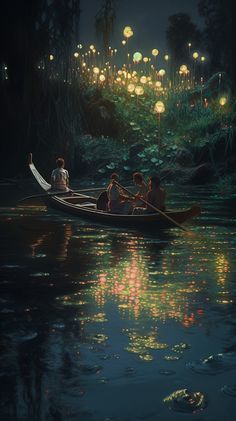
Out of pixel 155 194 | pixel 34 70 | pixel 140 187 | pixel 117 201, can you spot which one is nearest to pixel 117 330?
pixel 155 194

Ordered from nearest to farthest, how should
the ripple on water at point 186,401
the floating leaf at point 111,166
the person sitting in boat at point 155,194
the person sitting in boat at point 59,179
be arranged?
the ripple on water at point 186,401
the person sitting in boat at point 155,194
the person sitting in boat at point 59,179
the floating leaf at point 111,166

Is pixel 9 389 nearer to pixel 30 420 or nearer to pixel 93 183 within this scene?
pixel 30 420

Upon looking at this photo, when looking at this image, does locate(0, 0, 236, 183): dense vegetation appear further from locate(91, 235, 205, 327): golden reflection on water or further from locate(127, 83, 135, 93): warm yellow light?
locate(91, 235, 205, 327): golden reflection on water

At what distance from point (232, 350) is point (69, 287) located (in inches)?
133

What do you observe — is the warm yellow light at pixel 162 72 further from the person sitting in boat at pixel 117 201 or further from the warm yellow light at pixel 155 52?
the person sitting in boat at pixel 117 201

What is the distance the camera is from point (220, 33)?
39.0 meters

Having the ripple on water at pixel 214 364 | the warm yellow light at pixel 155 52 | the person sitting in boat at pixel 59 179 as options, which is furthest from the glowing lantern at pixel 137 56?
the ripple on water at pixel 214 364

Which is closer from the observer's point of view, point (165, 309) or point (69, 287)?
point (165, 309)

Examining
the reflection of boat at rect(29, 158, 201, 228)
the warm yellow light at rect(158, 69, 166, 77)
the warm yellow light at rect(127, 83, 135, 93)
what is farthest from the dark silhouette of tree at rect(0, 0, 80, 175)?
the warm yellow light at rect(158, 69, 166, 77)

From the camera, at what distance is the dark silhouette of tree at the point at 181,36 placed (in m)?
46.6

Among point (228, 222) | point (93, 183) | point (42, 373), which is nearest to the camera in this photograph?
point (42, 373)

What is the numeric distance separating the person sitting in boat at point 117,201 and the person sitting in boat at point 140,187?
23cm

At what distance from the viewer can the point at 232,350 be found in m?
6.38

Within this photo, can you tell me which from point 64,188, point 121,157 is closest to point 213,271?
point 64,188
